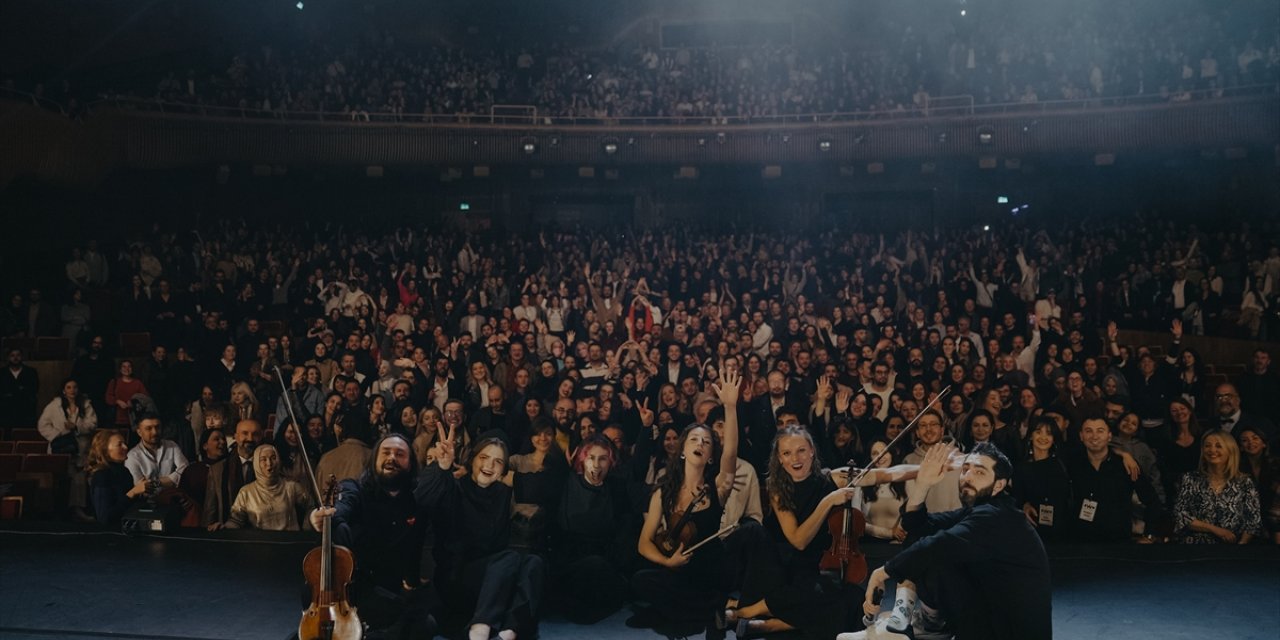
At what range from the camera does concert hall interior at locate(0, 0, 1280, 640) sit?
14.6 feet

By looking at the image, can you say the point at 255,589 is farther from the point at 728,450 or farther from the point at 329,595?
the point at 728,450

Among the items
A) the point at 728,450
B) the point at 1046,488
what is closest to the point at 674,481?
the point at 728,450

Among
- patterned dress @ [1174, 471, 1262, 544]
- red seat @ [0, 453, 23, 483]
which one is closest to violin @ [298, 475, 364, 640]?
red seat @ [0, 453, 23, 483]

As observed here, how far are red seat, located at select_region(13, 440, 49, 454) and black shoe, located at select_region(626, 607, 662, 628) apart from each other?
17.1 ft

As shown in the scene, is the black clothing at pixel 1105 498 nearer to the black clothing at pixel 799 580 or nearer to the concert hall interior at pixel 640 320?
the concert hall interior at pixel 640 320

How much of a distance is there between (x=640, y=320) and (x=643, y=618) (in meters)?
5.22

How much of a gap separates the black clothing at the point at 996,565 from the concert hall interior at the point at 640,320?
13 millimetres

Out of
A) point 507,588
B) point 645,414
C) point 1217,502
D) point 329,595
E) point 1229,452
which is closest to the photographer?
point 329,595

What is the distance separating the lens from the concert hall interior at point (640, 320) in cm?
444

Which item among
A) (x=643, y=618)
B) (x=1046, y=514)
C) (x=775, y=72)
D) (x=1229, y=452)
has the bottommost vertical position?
(x=643, y=618)

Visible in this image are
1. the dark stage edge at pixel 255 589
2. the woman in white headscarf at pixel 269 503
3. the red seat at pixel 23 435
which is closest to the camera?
the dark stage edge at pixel 255 589

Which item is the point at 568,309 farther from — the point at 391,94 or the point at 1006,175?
the point at 1006,175

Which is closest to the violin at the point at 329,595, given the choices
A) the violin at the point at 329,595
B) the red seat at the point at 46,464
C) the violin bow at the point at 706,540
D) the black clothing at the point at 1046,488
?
the violin at the point at 329,595

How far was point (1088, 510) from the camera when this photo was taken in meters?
5.49
